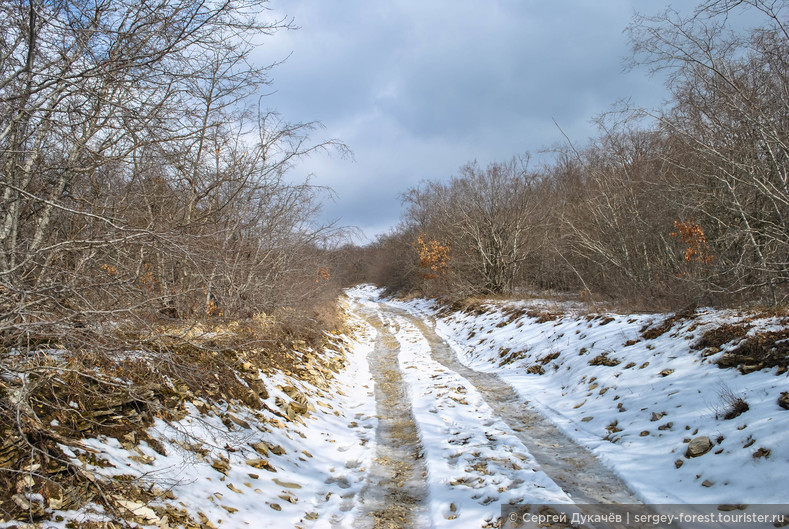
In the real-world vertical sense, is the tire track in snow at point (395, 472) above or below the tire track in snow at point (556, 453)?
below

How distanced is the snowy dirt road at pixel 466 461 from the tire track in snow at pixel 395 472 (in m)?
0.01

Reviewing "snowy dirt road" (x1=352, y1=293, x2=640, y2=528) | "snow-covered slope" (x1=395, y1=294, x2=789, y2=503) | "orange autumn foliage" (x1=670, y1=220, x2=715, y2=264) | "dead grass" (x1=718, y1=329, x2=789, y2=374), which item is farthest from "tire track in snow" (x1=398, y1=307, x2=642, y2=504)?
"orange autumn foliage" (x1=670, y1=220, x2=715, y2=264)

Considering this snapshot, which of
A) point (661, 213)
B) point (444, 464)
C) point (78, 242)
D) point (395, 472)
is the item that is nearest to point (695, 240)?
point (661, 213)

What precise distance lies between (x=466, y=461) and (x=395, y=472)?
0.84 meters

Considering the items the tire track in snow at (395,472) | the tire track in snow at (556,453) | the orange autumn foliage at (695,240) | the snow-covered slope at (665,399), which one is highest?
the orange autumn foliage at (695,240)

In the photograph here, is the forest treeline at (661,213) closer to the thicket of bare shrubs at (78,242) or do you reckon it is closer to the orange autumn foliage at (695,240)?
the orange autumn foliage at (695,240)

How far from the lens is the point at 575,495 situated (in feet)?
12.5

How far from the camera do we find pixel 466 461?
15.1 feet

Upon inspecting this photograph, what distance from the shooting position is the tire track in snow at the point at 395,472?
3723mm

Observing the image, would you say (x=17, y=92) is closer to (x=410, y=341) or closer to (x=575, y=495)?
(x=575, y=495)

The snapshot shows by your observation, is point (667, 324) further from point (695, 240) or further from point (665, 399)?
point (695, 240)

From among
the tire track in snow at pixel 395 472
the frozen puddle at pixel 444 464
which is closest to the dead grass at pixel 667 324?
the frozen puddle at pixel 444 464

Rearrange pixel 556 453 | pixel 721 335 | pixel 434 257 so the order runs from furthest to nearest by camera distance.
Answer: pixel 434 257 < pixel 721 335 < pixel 556 453

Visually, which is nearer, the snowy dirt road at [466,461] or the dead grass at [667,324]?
the snowy dirt road at [466,461]
